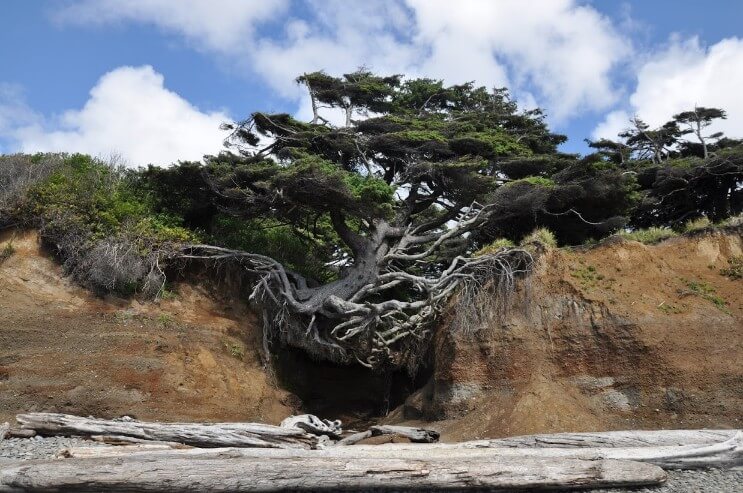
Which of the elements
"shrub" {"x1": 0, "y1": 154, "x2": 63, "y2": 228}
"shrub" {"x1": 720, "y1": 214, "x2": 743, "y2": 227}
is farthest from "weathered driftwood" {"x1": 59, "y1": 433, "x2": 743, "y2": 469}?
"shrub" {"x1": 0, "y1": 154, "x2": 63, "y2": 228}

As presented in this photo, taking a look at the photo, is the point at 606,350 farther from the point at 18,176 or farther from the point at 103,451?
the point at 18,176

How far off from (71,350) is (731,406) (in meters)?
15.5

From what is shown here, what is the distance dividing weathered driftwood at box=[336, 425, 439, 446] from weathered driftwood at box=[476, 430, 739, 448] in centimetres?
269

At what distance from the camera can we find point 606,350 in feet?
46.8

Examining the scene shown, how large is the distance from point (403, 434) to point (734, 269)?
9.34 m

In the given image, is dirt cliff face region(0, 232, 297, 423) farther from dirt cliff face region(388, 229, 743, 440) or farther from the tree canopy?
dirt cliff face region(388, 229, 743, 440)

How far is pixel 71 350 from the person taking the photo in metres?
15.5

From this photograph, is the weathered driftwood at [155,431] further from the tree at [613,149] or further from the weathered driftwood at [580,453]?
the tree at [613,149]

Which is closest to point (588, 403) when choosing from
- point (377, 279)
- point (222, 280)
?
point (377, 279)

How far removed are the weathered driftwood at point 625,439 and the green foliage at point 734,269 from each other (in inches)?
230

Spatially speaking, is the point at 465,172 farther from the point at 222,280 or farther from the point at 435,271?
the point at 222,280

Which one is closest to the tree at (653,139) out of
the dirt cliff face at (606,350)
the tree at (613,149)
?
the tree at (613,149)

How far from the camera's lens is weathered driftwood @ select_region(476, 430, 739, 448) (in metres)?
10.5

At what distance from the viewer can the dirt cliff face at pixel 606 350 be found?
13.2 metres
